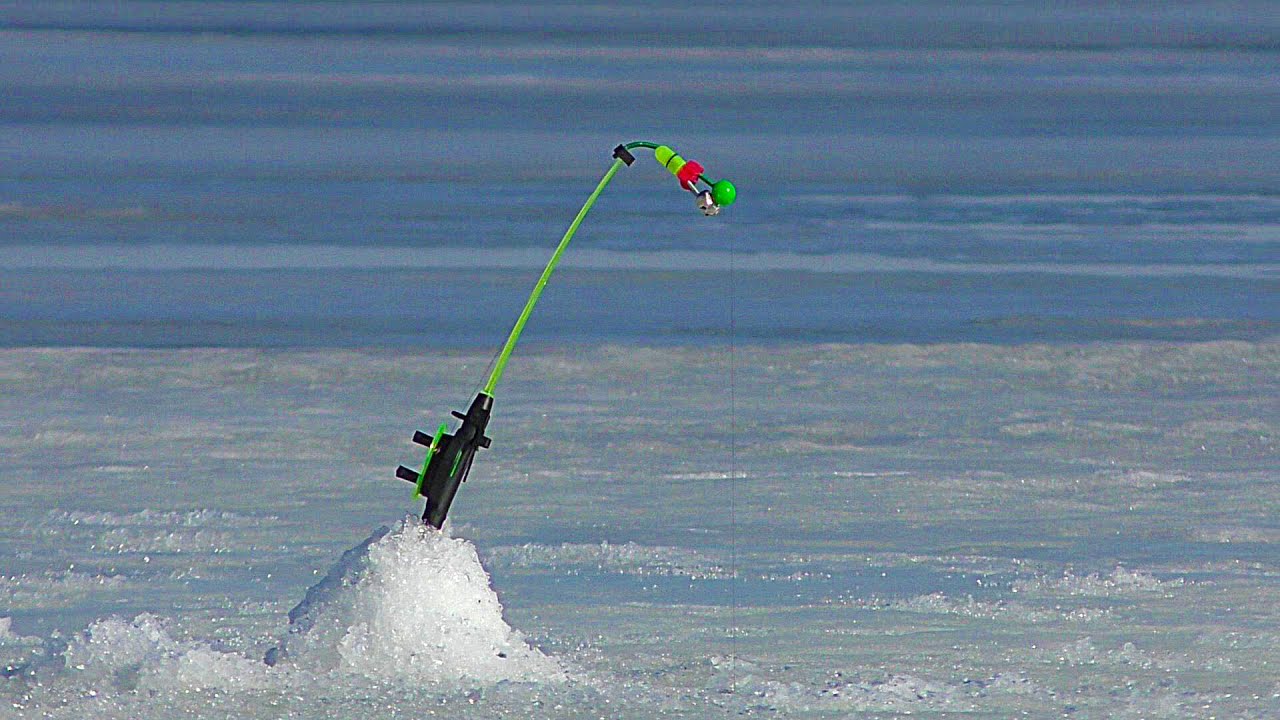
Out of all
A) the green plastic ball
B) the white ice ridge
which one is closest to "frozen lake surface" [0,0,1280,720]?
the white ice ridge

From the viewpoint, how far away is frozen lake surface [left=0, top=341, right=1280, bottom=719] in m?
2.66

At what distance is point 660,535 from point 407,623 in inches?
34.6

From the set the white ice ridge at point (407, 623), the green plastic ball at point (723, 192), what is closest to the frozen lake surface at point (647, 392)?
the white ice ridge at point (407, 623)

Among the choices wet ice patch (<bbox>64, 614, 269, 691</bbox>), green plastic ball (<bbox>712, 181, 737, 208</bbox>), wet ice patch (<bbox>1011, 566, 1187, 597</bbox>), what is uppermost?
green plastic ball (<bbox>712, 181, 737, 208</bbox>)

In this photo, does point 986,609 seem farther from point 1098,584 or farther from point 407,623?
point 407,623

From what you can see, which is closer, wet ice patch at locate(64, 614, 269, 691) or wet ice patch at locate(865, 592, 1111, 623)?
wet ice patch at locate(64, 614, 269, 691)

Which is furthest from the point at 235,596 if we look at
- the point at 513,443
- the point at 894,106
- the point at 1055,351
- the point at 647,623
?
the point at 894,106

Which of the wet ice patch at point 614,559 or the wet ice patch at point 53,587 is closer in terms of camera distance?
the wet ice patch at point 53,587

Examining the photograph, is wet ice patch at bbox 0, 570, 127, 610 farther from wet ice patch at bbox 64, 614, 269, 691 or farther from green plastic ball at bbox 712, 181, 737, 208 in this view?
green plastic ball at bbox 712, 181, 737, 208

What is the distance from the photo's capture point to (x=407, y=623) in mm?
2688

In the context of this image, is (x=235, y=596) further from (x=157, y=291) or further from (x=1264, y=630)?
(x=157, y=291)

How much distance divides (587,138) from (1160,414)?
515 centimetres

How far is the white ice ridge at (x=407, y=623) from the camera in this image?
2666mm

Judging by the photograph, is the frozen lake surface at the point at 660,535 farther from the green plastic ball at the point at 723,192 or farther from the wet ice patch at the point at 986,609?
the green plastic ball at the point at 723,192
